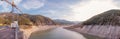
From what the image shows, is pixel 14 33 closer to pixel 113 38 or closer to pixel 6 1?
pixel 6 1

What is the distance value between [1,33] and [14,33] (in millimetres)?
2109

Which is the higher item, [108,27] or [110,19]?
[110,19]

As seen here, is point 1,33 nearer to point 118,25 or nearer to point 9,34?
point 9,34

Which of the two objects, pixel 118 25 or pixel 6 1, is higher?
pixel 6 1

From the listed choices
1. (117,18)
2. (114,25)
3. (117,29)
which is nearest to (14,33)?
(117,29)

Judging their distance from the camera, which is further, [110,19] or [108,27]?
[110,19]

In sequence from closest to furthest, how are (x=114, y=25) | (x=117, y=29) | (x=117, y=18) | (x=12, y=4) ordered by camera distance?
(x=12, y=4) → (x=117, y=29) → (x=114, y=25) → (x=117, y=18)

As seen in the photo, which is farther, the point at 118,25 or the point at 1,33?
the point at 118,25

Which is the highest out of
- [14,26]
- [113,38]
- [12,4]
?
[12,4]

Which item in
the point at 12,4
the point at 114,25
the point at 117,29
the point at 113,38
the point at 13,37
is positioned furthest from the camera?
the point at 114,25

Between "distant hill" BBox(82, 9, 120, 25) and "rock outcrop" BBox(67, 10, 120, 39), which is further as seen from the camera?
"distant hill" BBox(82, 9, 120, 25)

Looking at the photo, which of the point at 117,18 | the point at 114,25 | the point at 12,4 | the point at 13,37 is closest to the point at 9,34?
the point at 13,37

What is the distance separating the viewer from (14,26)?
96.9 feet

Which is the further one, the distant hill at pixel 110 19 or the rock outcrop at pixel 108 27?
the distant hill at pixel 110 19
